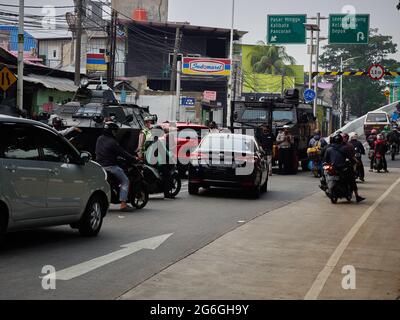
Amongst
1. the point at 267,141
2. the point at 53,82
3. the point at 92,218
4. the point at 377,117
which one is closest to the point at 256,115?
the point at 267,141

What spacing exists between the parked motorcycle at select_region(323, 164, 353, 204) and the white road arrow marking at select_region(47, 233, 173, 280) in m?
7.28

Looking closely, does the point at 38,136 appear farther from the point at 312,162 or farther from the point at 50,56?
the point at 50,56

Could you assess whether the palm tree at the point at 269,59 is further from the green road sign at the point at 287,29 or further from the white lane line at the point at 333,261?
the white lane line at the point at 333,261

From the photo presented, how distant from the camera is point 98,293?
7527 millimetres

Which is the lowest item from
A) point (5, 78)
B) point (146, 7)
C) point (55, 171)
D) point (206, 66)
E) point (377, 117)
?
point (55, 171)

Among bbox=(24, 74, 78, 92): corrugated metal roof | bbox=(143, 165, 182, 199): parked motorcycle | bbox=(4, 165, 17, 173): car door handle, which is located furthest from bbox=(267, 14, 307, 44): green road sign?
bbox=(4, 165, 17, 173): car door handle

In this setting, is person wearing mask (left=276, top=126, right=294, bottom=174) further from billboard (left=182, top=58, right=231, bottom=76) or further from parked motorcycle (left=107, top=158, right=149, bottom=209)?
billboard (left=182, top=58, right=231, bottom=76)

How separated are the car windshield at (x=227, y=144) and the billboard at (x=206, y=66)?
42659mm

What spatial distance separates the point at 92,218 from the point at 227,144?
802cm

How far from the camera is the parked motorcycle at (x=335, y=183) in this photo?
59.5 feet

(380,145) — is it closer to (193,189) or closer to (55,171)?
(193,189)

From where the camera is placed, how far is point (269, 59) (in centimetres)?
8319

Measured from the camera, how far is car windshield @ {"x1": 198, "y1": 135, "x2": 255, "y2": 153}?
1870 cm

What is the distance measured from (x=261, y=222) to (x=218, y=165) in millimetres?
4450
